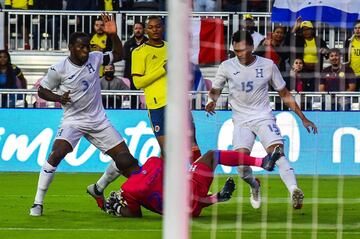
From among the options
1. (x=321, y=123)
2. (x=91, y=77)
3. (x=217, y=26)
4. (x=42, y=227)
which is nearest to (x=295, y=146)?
(x=321, y=123)

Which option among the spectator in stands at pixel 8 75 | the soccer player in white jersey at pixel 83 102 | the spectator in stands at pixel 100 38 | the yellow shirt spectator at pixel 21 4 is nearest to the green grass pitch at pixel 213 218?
the soccer player in white jersey at pixel 83 102

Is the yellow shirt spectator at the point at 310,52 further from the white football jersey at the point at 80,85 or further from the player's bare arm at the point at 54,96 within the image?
the player's bare arm at the point at 54,96

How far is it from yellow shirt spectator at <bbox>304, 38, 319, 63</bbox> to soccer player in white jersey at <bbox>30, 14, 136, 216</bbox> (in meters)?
2.56

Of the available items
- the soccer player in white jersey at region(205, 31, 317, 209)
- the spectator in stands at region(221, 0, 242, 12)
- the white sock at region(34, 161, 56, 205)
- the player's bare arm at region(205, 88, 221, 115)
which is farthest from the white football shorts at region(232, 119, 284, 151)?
the spectator in stands at region(221, 0, 242, 12)

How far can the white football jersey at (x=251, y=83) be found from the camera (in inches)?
535

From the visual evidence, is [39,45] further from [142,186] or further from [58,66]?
[142,186]

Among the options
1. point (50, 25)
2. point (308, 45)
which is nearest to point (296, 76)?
point (308, 45)

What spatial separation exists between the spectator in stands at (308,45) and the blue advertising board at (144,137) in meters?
2.44

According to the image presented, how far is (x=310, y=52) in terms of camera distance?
15.6 metres

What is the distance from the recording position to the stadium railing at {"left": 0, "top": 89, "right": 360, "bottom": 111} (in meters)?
18.9

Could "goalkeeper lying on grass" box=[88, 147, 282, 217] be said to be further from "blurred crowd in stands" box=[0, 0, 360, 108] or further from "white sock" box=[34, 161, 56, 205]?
"blurred crowd in stands" box=[0, 0, 360, 108]

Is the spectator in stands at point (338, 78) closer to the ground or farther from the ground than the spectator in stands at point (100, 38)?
closer to the ground

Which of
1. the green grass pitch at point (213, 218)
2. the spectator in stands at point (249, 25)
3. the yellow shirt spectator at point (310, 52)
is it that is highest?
the spectator in stands at point (249, 25)

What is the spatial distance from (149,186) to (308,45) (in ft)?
12.0
